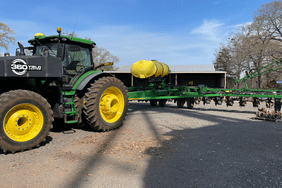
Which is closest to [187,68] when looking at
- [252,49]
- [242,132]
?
[252,49]

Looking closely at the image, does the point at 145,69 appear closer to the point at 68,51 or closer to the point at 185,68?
the point at 68,51

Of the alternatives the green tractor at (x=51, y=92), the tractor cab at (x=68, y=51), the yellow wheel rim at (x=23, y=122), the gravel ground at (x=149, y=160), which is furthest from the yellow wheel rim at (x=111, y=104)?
the yellow wheel rim at (x=23, y=122)

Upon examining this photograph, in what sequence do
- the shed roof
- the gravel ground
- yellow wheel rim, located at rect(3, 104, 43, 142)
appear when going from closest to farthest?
the gravel ground → yellow wheel rim, located at rect(3, 104, 43, 142) → the shed roof

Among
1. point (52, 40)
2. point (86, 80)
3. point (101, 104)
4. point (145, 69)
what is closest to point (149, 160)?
point (101, 104)

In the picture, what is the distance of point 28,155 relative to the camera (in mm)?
3779

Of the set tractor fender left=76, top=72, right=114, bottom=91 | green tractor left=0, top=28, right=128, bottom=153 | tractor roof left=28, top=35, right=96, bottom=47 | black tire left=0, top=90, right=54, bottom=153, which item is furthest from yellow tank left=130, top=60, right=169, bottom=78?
black tire left=0, top=90, right=54, bottom=153

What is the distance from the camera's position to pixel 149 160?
11.8 feet

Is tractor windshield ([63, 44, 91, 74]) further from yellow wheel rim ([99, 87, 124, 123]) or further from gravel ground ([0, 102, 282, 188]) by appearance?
gravel ground ([0, 102, 282, 188])

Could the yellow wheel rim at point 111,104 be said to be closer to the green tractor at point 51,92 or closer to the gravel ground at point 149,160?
the green tractor at point 51,92

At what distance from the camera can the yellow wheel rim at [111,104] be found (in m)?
5.46

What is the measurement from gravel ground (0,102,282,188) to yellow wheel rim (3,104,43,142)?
356 mm

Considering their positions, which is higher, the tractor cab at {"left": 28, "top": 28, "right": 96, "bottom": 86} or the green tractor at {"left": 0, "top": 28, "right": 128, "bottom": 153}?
the tractor cab at {"left": 28, "top": 28, "right": 96, "bottom": 86}

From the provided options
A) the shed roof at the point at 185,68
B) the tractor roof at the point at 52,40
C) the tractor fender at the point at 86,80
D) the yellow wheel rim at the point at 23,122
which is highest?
the shed roof at the point at 185,68

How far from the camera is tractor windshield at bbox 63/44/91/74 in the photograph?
5445 mm
